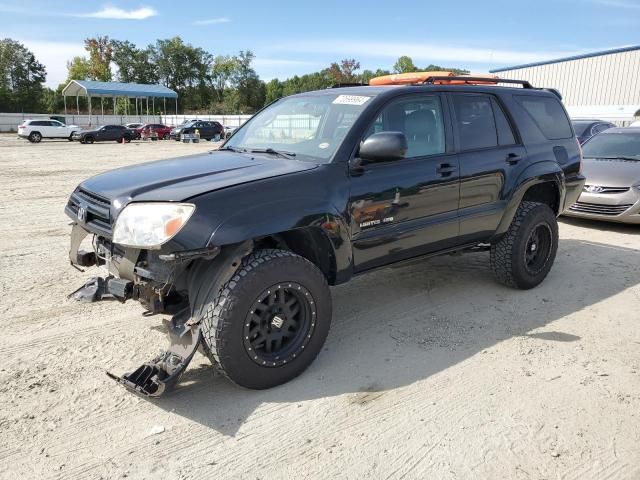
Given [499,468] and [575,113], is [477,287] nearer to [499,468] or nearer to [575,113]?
[499,468]

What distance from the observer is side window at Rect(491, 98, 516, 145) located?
4.74m

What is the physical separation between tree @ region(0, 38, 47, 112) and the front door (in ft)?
227

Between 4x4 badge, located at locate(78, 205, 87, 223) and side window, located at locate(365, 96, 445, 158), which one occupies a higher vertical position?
side window, located at locate(365, 96, 445, 158)

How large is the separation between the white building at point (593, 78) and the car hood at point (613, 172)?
64.3 feet

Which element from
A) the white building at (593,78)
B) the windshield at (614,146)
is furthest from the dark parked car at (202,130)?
the windshield at (614,146)

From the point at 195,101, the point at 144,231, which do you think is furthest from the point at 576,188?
the point at 195,101

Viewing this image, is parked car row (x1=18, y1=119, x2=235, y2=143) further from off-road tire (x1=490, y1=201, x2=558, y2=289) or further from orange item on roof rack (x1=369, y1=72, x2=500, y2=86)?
off-road tire (x1=490, y1=201, x2=558, y2=289)

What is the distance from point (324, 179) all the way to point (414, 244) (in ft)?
3.31

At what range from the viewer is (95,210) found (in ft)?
10.9

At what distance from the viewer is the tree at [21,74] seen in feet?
207

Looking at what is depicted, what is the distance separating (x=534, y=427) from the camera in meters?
2.92

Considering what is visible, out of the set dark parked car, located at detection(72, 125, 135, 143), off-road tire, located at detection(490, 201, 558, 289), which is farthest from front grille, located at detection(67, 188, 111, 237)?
dark parked car, located at detection(72, 125, 135, 143)

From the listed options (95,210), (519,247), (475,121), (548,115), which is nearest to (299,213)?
(95,210)

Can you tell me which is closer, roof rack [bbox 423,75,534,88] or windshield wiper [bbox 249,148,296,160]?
windshield wiper [bbox 249,148,296,160]
